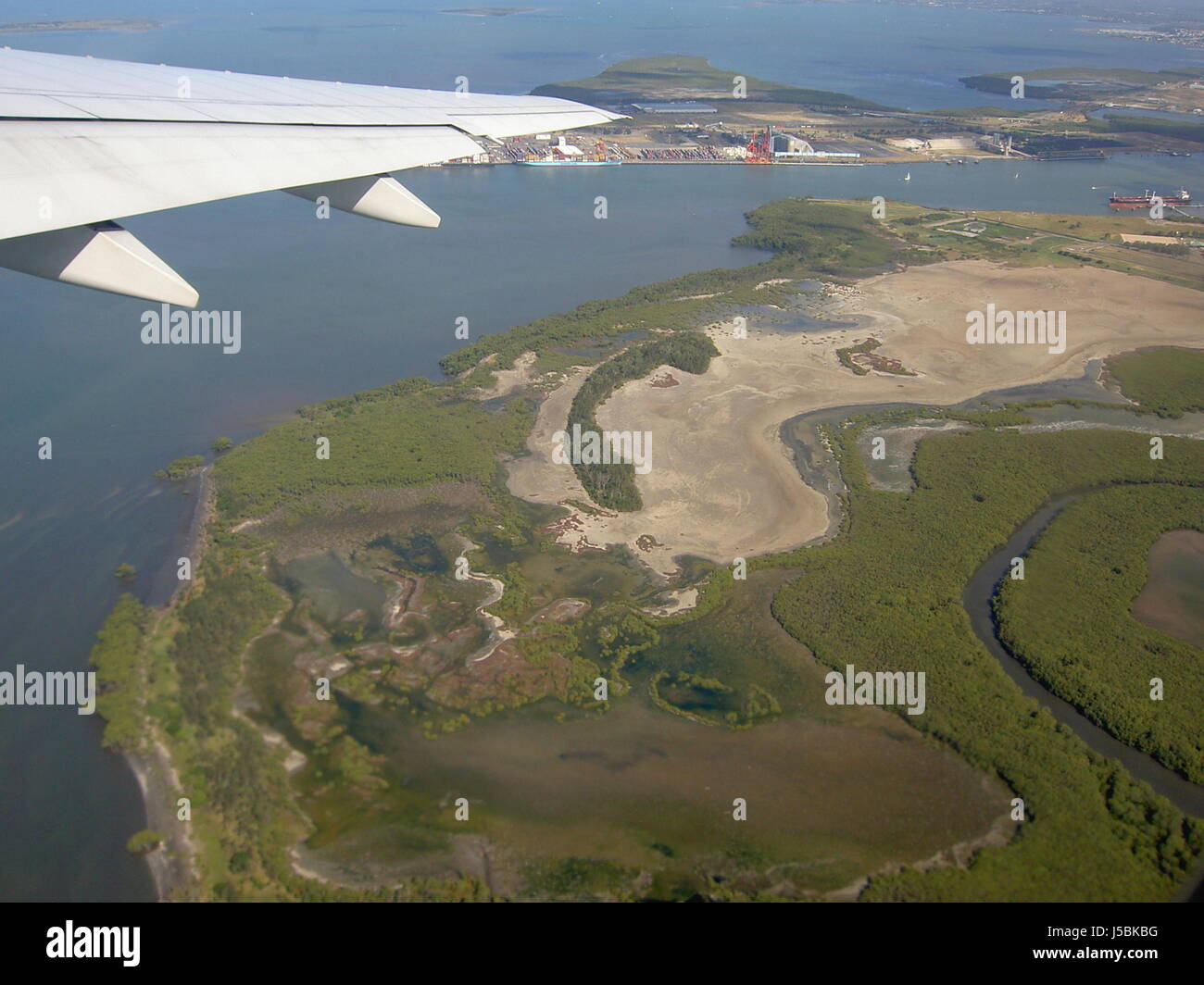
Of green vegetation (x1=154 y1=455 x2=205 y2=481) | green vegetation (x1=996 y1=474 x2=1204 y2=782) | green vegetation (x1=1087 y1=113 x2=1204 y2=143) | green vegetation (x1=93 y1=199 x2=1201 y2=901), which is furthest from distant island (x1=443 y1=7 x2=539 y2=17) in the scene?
green vegetation (x1=996 y1=474 x2=1204 y2=782)

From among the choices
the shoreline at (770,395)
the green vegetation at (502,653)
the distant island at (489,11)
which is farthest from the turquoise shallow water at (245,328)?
the distant island at (489,11)

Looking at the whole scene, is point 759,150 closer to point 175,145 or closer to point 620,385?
point 620,385

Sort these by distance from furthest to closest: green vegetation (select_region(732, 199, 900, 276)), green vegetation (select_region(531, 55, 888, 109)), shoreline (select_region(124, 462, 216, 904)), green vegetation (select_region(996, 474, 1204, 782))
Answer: green vegetation (select_region(531, 55, 888, 109))
green vegetation (select_region(732, 199, 900, 276))
green vegetation (select_region(996, 474, 1204, 782))
shoreline (select_region(124, 462, 216, 904))

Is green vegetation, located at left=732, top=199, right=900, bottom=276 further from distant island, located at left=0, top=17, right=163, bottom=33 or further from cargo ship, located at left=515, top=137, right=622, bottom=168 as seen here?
distant island, located at left=0, top=17, right=163, bottom=33

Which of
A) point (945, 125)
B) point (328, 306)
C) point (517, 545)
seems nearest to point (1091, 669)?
point (517, 545)

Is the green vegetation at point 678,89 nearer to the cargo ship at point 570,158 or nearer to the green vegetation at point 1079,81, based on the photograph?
the cargo ship at point 570,158

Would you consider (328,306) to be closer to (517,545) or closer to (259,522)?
(259,522)

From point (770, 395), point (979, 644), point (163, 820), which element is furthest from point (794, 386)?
point (163, 820)

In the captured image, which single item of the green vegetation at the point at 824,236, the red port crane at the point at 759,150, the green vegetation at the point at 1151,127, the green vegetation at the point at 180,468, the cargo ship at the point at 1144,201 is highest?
the green vegetation at the point at 1151,127
